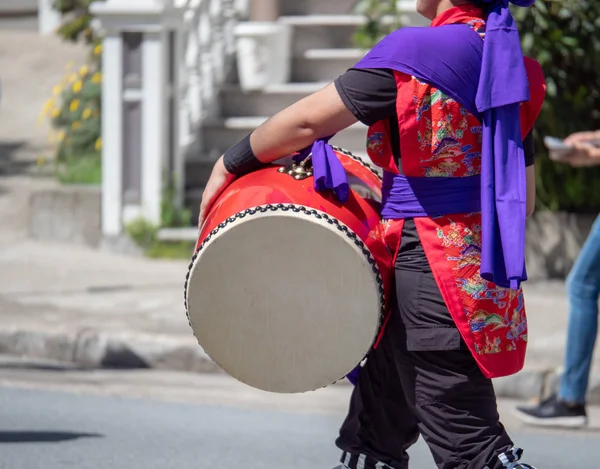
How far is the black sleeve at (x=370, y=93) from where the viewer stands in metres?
3.18

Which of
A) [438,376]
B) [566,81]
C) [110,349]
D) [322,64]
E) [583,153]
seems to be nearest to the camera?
[438,376]

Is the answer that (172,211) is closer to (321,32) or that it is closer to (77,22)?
(321,32)

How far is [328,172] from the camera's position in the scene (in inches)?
128

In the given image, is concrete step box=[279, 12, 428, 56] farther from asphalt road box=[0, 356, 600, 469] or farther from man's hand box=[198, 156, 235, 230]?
man's hand box=[198, 156, 235, 230]

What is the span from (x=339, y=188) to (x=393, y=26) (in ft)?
22.8

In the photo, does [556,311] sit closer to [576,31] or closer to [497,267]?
[576,31]

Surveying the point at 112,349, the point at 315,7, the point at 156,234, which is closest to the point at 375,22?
the point at 156,234

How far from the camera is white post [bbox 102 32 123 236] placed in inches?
393

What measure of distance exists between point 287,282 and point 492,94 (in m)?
0.69

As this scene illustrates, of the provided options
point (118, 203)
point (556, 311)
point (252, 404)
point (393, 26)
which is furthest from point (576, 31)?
point (252, 404)

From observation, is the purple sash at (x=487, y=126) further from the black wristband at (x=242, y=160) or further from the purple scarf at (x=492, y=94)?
the black wristband at (x=242, y=160)

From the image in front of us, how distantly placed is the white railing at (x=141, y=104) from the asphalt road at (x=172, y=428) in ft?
11.0

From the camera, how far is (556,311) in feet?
27.7

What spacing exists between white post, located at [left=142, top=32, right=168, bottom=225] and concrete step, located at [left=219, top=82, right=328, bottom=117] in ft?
4.63
